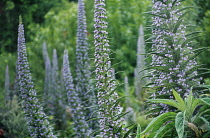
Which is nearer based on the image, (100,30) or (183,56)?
(100,30)

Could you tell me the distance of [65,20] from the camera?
9.02m

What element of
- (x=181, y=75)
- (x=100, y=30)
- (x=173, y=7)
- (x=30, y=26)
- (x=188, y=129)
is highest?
(x=30, y=26)

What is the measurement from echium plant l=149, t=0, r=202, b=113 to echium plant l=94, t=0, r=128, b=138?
43 cm

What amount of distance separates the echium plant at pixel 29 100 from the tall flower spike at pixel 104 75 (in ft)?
2.97

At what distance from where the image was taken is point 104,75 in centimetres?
257

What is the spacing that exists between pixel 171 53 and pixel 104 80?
26.1 inches

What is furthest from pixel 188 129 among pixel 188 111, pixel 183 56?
pixel 183 56

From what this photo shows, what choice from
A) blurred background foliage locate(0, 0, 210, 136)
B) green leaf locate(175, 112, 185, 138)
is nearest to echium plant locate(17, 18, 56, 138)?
green leaf locate(175, 112, 185, 138)

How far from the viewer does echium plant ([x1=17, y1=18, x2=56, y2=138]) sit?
→ 3.11 metres

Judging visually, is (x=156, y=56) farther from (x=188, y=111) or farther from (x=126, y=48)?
(x=126, y=48)

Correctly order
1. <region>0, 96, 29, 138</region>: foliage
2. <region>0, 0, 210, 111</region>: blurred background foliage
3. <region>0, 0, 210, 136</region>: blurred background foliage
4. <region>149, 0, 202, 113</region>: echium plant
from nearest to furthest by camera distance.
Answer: <region>149, 0, 202, 113</region>: echium plant → <region>0, 96, 29, 138</region>: foliage → <region>0, 0, 210, 136</region>: blurred background foliage → <region>0, 0, 210, 111</region>: blurred background foliage

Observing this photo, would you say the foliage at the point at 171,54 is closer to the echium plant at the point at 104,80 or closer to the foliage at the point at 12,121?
the echium plant at the point at 104,80

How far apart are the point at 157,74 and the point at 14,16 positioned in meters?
4.41

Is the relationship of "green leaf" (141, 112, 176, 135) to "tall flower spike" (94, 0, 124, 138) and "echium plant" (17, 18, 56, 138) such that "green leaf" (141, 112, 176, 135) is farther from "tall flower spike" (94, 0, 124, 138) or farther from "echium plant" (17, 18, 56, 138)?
"echium plant" (17, 18, 56, 138)
